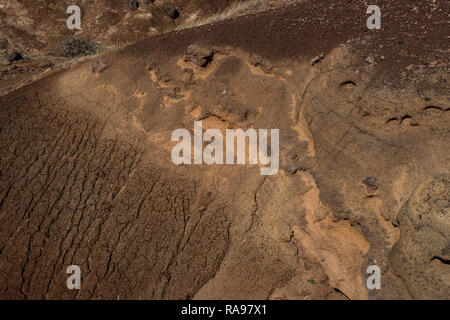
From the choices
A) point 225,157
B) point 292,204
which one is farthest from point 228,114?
point 292,204

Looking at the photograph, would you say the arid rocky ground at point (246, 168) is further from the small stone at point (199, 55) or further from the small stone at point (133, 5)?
the small stone at point (133, 5)

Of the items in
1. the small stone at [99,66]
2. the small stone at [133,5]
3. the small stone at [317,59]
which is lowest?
the small stone at [133,5]

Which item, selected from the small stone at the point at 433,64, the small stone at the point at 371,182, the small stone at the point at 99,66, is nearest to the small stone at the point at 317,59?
the small stone at the point at 433,64

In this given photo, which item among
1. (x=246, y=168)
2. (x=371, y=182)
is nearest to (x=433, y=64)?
(x=371, y=182)

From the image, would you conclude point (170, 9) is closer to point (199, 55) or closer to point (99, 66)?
point (99, 66)

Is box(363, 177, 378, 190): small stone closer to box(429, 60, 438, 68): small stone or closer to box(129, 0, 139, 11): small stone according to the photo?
box(429, 60, 438, 68): small stone

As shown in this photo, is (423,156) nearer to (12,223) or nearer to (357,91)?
(357,91)
